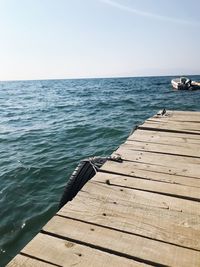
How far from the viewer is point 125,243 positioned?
2.21 metres

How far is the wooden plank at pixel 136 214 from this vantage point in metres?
2.31

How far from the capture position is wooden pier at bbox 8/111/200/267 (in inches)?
81.3

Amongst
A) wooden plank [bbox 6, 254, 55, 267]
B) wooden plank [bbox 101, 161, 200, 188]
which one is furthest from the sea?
wooden plank [bbox 6, 254, 55, 267]

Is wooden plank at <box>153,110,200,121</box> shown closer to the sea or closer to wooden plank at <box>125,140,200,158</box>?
the sea

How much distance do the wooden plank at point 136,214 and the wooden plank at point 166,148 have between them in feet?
4.87

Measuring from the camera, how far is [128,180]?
10.9ft

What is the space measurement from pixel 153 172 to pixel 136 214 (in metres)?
1.05

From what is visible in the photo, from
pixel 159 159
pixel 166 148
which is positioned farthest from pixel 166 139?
pixel 159 159

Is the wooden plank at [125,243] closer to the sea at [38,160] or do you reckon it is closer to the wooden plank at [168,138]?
the sea at [38,160]

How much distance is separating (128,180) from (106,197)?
50 cm

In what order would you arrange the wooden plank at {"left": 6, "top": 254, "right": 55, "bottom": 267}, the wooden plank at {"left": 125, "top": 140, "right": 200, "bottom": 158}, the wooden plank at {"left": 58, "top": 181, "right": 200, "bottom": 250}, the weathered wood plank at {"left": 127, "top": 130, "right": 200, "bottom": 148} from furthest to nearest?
the weathered wood plank at {"left": 127, "top": 130, "right": 200, "bottom": 148}, the wooden plank at {"left": 125, "top": 140, "right": 200, "bottom": 158}, the wooden plank at {"left": 58, "top": 181, "right": 200, "bottom": 250}, the wooden plank at {"left": 6, "top": 254, "right": 55, "bottom": 267}

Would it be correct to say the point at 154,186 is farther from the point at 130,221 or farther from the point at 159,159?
the point at 159,159

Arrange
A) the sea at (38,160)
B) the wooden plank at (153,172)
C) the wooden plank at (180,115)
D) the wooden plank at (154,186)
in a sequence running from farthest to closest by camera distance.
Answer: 1. the wooden plank at (180,115)
2. the sea at (38,160)
3. the wooden plank at (153,172)
4. the wooden plank at (154,186)

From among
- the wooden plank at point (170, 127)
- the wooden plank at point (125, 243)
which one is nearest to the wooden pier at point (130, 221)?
the wooden plank at point (125, 243)
